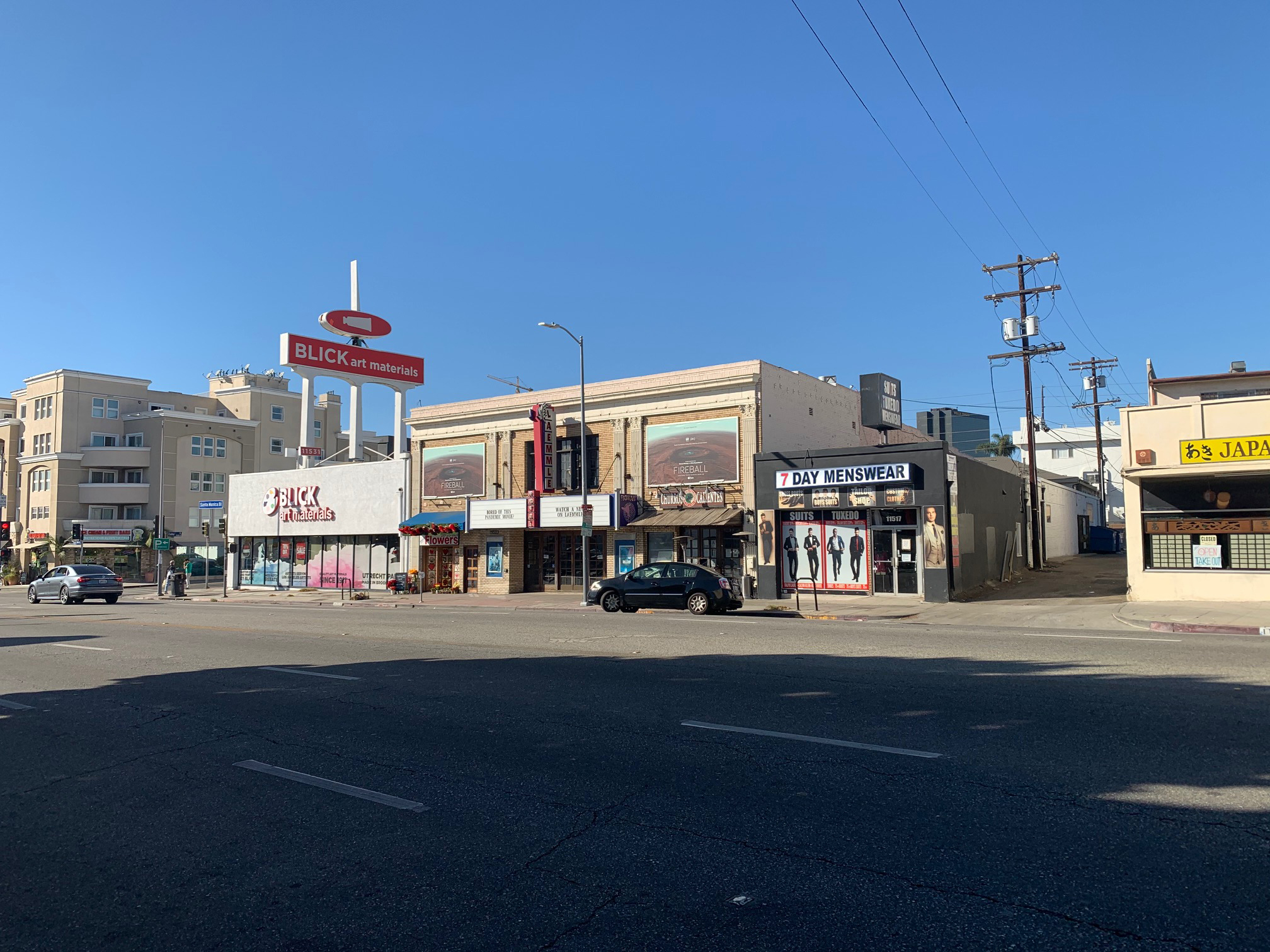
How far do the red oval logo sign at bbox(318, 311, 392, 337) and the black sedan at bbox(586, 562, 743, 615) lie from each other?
84.5 feet

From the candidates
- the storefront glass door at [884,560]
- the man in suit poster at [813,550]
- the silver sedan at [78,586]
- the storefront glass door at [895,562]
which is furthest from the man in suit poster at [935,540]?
the silver sedan at [78,586]

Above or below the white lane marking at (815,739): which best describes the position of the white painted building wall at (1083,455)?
above

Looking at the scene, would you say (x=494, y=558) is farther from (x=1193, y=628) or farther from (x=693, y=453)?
(x=1193, y=628)

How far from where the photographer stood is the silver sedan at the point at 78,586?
3597cm

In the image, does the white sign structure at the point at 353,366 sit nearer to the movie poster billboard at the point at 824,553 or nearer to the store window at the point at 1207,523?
the movie poster billboard at the point at 824,553

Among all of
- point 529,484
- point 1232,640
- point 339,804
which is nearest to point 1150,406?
point 1232,640

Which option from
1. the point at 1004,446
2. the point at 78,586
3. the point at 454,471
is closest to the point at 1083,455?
the point at 1004,446

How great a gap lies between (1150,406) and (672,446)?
50.4 feet

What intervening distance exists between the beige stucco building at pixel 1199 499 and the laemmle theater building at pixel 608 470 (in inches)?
457

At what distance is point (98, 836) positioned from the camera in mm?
5914

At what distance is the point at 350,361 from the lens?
143ft

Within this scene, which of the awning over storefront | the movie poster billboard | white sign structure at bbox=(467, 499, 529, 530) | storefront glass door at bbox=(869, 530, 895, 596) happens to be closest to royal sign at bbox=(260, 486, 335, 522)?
white sign structure at bbox=(467, 499, 529, 530)

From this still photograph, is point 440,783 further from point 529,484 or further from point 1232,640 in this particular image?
point 529,484

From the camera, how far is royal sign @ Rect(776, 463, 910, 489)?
88.7 ft
